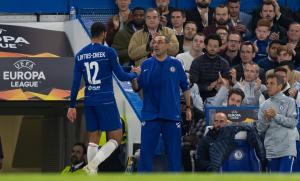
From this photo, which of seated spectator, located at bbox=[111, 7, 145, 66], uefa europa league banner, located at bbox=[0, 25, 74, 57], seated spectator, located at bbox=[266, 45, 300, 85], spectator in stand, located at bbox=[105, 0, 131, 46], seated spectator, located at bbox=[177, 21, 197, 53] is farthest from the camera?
uefa europa league banner, located at bbox=[0, 25, 74, 57]

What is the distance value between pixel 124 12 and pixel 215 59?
262 cm

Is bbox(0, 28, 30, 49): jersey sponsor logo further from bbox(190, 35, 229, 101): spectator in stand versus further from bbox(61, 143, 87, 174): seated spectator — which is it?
bbox(190, 35, 229, 101): spectator in stand

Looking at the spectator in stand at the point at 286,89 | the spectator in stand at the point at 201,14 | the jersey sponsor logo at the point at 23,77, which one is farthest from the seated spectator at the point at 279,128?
the jersey sponsor logo at the point at 23,77

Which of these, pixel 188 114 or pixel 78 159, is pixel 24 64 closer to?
pixel 78 159

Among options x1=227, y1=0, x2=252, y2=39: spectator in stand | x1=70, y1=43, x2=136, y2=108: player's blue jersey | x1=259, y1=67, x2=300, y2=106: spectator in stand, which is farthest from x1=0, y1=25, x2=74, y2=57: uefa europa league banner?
x1=70, y1=43, x2=136, y2=108: player's blue jersey

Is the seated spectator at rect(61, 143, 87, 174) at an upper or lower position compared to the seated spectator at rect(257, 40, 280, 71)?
lower

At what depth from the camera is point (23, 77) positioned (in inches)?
730

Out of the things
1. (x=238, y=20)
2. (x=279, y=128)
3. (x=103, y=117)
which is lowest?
(x=279, y=128)

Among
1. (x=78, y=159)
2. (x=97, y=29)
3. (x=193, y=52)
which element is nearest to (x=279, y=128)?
(x=97, y=29)

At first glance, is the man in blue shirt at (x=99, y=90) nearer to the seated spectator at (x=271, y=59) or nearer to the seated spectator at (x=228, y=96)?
the seated spectator at (x=228, y=96)

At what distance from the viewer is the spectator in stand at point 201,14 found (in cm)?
1939

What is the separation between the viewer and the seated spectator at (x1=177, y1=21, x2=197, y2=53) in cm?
1817

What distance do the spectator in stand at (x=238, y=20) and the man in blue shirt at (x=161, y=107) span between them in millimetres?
4803

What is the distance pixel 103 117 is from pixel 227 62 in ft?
10.9
